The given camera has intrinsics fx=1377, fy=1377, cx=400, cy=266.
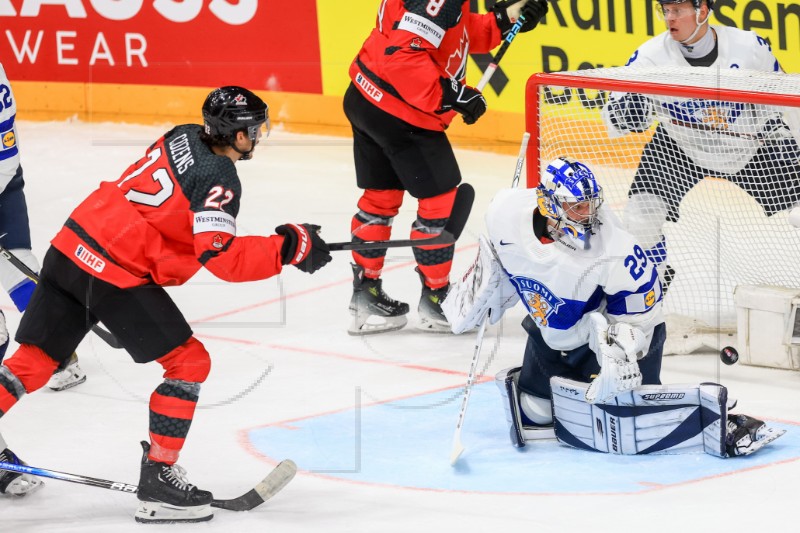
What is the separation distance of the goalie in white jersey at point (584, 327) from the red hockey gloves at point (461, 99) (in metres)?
1.11

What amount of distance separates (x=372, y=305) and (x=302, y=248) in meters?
1.87

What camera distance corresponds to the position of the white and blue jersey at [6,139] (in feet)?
14.5

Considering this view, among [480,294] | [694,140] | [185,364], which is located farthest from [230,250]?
[694,140]

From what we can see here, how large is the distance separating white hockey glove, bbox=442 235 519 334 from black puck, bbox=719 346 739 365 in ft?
3.26

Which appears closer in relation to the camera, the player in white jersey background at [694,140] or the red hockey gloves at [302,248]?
the red hockey gloves at [302,248]

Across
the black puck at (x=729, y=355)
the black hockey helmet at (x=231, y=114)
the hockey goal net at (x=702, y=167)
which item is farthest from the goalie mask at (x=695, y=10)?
the black hockey helmet at (x=231, y=114)

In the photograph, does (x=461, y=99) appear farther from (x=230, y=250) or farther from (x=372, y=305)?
(x=230, y=250)

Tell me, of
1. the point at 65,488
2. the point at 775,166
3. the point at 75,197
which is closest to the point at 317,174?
the point at 75,197

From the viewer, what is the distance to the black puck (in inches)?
182

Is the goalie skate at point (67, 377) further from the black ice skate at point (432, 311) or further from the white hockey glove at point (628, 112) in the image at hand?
the white hockey glove at point (628, 112)

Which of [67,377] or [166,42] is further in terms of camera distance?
[166,42]

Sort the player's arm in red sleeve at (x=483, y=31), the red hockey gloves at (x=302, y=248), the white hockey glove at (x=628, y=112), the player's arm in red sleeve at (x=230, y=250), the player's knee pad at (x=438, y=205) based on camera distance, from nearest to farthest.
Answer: the player's arm in red sleeve at (x=230, y=250) < the red hockey gloves at (x=302, y=248) < the white hockey glove at (x=628, y=112) < the player's knee pad at (x=438, y=205) < the player's arm in red sleeve at (x=483, y=31)

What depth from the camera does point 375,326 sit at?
17.3 ft

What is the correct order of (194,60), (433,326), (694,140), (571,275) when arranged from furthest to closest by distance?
1. (194,60)
2. (433,326)
3. (694,140)
4. (571,275)
